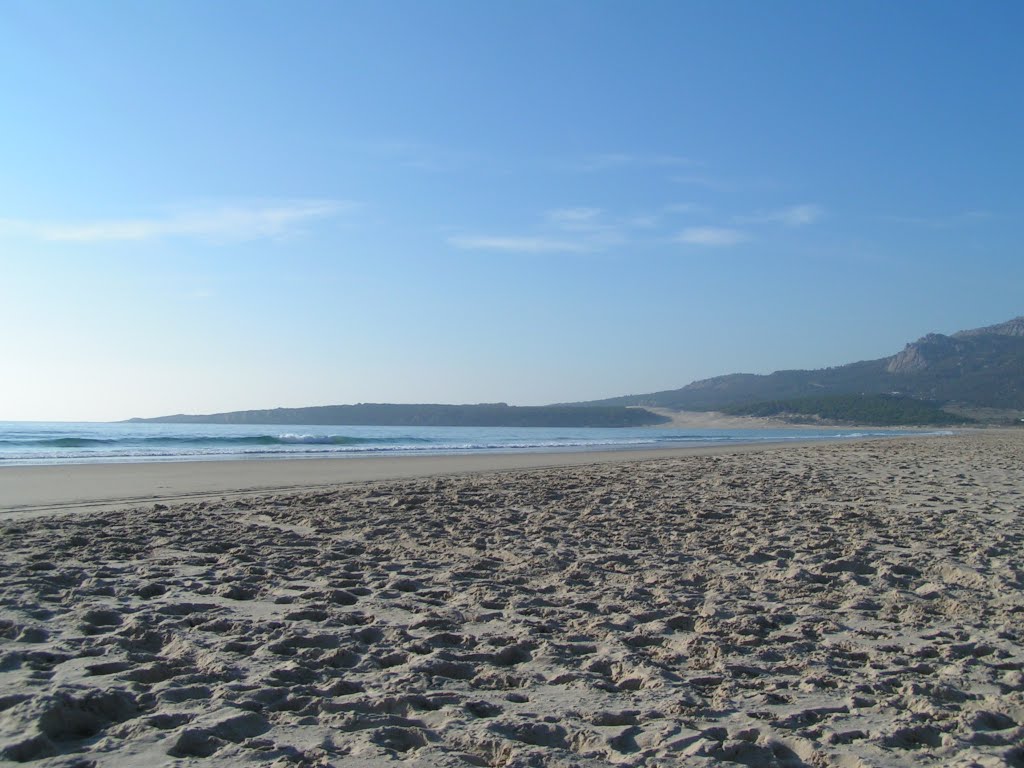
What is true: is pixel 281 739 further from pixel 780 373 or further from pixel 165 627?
pixel 780 373

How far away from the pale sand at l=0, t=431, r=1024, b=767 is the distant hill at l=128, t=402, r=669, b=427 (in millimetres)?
98062

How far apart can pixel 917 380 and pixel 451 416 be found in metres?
89.4

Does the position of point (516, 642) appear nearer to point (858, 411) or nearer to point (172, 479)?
point (172, 479)

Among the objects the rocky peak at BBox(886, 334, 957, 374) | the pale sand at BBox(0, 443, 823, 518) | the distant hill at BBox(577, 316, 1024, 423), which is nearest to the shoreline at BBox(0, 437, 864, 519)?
the pale sand at BBox(0, 443, 823, 518)

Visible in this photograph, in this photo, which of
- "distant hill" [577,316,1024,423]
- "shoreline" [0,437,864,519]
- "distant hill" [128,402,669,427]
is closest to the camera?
"shoreline" [0,437,864,519]

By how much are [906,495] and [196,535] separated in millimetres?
9994

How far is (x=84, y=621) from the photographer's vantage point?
475cm

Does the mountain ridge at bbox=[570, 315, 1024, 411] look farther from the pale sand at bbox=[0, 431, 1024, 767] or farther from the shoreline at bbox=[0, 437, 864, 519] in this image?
the pale sand at bbox=[0, 431, 1024, 767]

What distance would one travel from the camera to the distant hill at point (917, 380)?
121 m

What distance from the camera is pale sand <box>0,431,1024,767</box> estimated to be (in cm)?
317

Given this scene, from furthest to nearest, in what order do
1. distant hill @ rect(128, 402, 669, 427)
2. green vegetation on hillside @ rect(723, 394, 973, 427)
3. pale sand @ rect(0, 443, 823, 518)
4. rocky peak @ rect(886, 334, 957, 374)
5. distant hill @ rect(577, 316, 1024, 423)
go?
1. rocky peak @ rect(886, 334, 957, 374)
2. distant hill @ rect(577, 316, 1024, 423)
3. distant hill @ rect(128, 402, 669, 427)
4. green vegetation on hillside @ rect(723, 394, 973, 427)
5. pale sand @ rect(0, 443, 823, 518)

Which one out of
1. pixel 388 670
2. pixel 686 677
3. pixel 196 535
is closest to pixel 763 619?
pixel 686 677

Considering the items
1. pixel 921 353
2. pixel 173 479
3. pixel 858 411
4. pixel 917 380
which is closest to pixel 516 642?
pixel 173 479

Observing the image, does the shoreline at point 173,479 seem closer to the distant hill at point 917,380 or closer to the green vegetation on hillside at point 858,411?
the green vegetation on hillside at point 858,411
